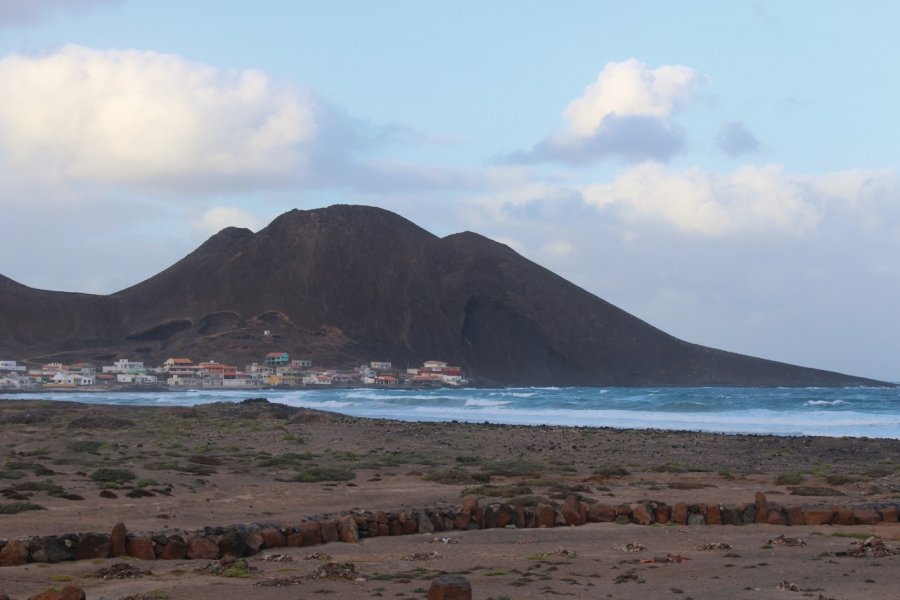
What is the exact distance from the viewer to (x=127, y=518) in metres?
13.1

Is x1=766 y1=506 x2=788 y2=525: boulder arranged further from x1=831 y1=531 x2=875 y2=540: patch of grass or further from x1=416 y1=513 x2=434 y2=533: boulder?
x1=416 y1=513 x2=434 y2=533: boulder

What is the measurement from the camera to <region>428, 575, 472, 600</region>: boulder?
25.0ft

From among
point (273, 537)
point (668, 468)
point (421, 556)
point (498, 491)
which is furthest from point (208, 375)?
point (421, 556)

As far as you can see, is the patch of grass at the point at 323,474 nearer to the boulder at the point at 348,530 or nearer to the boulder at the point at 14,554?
the boulder at the point at 348,530

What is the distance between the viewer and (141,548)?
1057 centimetres

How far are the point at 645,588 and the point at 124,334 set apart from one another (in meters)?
141

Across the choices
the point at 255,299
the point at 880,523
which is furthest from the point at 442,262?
the point at 880,523

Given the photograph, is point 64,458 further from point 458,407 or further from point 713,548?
point 458,407

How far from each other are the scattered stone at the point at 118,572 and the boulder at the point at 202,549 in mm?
829

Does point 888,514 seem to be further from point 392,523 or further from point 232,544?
point 232,544

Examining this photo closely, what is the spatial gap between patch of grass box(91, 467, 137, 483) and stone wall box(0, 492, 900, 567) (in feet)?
16.9

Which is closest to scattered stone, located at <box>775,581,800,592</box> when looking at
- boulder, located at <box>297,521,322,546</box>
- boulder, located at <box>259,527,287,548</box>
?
boulder, located at <box>297,521,322,546</box>

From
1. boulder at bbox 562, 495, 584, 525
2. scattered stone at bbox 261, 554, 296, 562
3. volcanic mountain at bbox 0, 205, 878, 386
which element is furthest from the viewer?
volcanic mountain at bbox 0, 205, 878, 386

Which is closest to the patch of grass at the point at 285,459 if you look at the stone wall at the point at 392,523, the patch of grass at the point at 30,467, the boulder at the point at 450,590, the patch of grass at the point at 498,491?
the patch of grass at the point at 30,467
